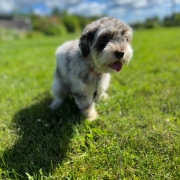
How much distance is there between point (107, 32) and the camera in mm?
3365

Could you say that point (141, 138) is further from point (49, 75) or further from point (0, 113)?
point (49, 75)

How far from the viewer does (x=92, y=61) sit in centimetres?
375

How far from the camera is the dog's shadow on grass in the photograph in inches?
112

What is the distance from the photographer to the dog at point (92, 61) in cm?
337

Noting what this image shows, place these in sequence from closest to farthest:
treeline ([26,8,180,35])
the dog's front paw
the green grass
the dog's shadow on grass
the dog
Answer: the green grass
the dog's shadow on grass
the dog
the dog's front paw
treeline ([26,8,180,35])

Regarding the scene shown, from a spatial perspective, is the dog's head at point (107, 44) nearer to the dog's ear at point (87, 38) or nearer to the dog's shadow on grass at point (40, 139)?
the dog's ear at point (87, 38)

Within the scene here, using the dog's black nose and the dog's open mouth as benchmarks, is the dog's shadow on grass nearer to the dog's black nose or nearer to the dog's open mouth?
the dog's open mouth

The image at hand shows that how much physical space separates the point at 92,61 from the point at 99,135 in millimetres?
1244

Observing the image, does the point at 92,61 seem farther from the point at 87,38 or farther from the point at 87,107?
the point at 87,107

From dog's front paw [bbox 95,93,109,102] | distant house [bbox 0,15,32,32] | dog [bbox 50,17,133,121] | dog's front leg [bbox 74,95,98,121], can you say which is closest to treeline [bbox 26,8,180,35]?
distant house [bbox 0,15,32,32]

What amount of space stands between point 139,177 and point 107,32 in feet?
6.81

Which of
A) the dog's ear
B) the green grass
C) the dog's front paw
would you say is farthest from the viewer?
the dog's front paw

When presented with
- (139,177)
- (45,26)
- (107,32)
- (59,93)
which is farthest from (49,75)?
(45,26)

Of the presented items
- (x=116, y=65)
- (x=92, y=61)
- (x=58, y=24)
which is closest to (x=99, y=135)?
(x=116, y=65)
